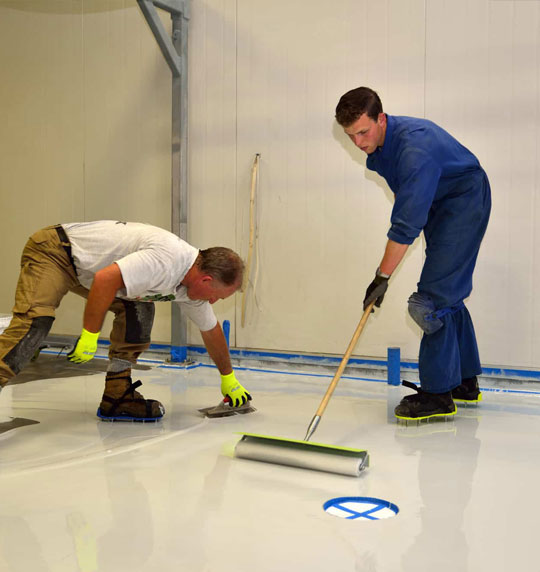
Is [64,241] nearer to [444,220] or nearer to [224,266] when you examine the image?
[224,266]

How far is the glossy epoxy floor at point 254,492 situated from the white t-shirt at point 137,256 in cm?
61

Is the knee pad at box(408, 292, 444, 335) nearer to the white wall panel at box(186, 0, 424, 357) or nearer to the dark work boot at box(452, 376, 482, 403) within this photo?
the dark work boot at box(452, 376, 482, 403)

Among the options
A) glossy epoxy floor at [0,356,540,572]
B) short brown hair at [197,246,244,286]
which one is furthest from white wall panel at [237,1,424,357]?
short brown hair at [197,246,244,286]

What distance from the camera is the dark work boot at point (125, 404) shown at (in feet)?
10.0

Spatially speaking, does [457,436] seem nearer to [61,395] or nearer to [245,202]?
[61,395]

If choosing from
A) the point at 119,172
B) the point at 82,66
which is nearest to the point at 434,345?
the point at 119,172

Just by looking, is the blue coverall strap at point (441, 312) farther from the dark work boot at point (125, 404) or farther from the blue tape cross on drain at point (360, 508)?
the dark work boot at point (125, 404)

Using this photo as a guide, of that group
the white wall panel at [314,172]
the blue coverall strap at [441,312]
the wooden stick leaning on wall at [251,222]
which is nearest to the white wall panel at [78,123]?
the wooden stick leaning on wall at [251,222]

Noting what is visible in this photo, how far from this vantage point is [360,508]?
2.03 metres

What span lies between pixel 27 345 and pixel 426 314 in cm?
168

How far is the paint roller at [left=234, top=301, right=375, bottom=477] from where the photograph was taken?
227 cm

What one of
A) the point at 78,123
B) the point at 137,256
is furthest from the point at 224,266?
the point at 78,123

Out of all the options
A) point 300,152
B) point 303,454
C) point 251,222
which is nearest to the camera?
point 303,454

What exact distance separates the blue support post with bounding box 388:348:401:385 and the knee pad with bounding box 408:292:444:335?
3.18ft
